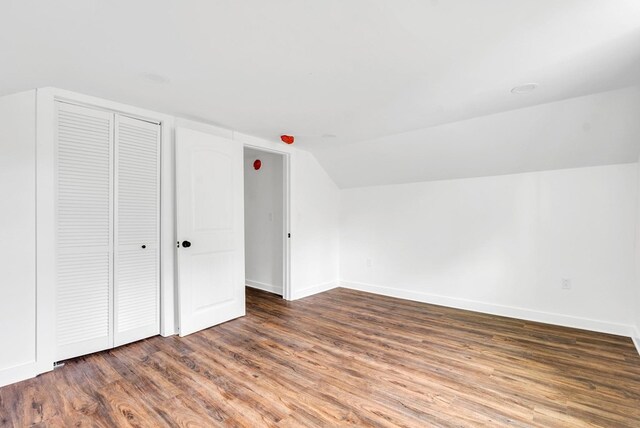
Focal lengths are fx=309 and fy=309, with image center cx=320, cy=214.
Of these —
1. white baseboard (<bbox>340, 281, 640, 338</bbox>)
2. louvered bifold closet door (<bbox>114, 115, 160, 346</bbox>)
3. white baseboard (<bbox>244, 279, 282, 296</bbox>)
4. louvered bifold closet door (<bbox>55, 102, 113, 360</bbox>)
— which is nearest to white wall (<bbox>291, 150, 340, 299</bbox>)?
white baseboard (<bbox>244, 279, 282, 296</bbox>)

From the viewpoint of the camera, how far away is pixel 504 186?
11.9 feet

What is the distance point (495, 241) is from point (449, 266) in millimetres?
633

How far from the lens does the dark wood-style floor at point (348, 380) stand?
5.97 ft

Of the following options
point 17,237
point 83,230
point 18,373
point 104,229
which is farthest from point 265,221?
point 18,373

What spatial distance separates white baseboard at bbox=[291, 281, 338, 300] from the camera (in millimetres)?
4344

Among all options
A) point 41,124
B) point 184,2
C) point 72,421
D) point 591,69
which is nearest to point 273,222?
point 41,124

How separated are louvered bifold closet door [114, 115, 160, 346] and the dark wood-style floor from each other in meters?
0.23

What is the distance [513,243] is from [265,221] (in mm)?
3342

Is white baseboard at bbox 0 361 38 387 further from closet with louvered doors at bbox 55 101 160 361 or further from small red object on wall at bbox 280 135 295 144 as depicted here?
small red object on wall at bbox 280 135 295 144

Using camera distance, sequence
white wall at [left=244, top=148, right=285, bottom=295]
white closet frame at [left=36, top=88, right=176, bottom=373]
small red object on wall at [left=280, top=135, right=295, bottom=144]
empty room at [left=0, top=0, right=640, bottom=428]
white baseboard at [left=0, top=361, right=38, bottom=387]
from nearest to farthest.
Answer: empty room at [left=0, top=0, right=640, bottom=428], white baseboard at [left=0, top=361, right=38, bottom=387], white closet frame at [left=36, top=88, right=176, bottom=373], small red object on wall at [left=280, top=135, right=295, bottom=144], white wall at [left=244, top=148, right=285, bottom=295]

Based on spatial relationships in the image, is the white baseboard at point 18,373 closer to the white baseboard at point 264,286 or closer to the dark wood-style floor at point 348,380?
the dark wood-style floor at point 348,380

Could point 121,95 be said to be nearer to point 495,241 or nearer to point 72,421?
point 72,421

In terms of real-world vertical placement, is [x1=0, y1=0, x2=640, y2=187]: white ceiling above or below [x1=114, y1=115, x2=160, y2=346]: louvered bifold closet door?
above

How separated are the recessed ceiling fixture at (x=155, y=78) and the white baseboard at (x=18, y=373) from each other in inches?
87.2
